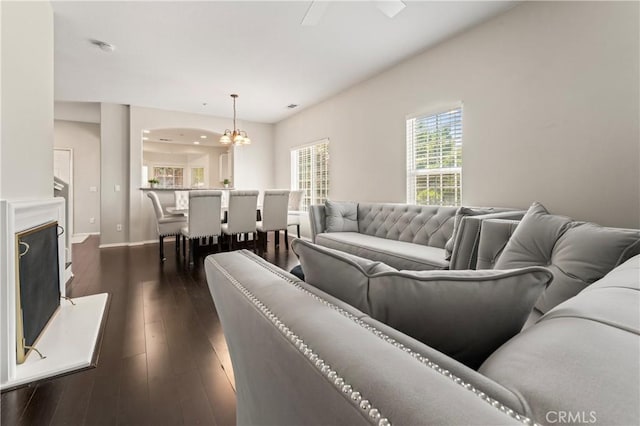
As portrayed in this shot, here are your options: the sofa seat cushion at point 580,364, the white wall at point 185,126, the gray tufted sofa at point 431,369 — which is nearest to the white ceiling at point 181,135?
the white wall at point 185,126

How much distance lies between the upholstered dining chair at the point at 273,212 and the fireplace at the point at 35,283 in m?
2.71

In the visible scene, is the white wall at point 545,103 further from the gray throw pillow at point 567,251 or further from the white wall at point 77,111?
the white wall at point 77,111

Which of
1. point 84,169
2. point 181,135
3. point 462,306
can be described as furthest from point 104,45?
point 181,135

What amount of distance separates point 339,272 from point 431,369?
385 millimetres

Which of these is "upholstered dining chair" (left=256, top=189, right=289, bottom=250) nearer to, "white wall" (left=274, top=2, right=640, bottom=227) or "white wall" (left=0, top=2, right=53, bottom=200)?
"white wall" (left=274, top=2, right=640, bottom=227)

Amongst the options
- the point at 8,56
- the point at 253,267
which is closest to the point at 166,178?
the point at 8,56

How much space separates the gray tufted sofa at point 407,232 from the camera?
200cm

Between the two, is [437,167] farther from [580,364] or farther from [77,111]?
[77,111]

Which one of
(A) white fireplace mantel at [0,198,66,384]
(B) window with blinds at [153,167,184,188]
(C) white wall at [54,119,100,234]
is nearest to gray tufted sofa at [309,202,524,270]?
(A) white fireplace mantel at [0,198,66,384]

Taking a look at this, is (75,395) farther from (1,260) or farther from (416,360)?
(416,360)

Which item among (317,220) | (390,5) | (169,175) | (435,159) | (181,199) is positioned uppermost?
(390,5)

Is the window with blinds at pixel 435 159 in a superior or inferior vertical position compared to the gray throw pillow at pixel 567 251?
superior

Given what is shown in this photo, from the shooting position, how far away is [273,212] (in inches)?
192

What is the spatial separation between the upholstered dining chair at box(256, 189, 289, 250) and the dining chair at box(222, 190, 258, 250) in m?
0.23
